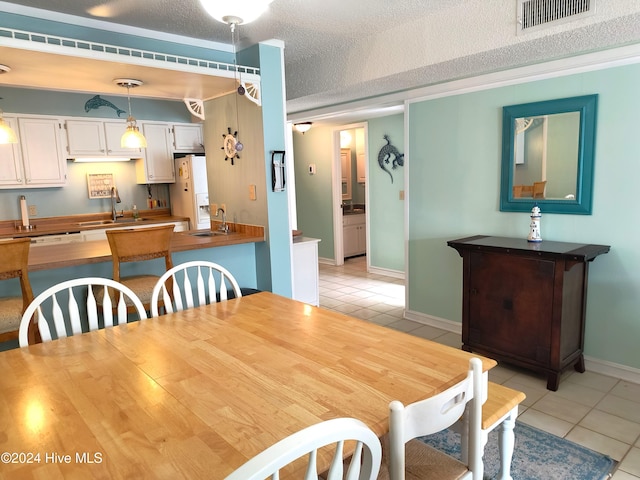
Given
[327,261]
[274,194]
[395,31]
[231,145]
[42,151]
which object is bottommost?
[327,261]

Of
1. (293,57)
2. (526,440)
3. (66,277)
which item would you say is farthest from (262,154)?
(526,440)

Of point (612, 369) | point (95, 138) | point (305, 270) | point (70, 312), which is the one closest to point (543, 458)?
point (612, 369)

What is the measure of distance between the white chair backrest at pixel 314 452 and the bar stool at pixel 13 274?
1.93 meters

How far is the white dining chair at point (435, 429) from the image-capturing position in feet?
3.19

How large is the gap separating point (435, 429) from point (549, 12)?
224 centimetres

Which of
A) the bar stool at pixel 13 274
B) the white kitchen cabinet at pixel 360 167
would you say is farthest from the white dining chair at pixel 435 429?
the white kitchen cabinet at pixel 360 167

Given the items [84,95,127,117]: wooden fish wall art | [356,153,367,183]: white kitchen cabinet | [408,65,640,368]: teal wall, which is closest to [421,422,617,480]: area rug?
[408,65,640,368]: teal wall

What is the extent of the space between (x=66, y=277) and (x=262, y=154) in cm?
152

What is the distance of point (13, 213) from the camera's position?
15.8ft

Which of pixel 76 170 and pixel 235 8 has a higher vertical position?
pixel 235 8

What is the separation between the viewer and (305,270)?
427cm

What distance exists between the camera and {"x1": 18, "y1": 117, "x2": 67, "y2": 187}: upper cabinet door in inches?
185

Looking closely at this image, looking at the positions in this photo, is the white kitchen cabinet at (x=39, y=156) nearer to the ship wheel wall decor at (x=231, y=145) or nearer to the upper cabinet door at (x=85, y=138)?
the upper cabinet door at (x=85, y=138)

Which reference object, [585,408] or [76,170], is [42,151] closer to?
[76,170]
